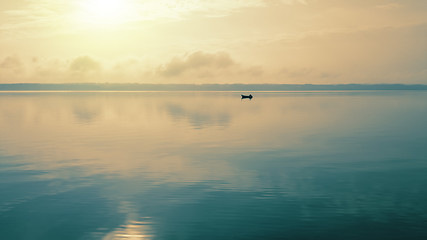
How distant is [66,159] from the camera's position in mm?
33812

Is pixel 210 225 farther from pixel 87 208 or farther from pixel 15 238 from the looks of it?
pixel 15 238

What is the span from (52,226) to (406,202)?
1870cm

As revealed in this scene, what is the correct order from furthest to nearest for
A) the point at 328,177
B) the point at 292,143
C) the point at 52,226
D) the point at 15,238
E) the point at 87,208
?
the point at 292,143 → the point at 328,177 → the point at 87,208 → the point at 52,226 → the point at 15,238

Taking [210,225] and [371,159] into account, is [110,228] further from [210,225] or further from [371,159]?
[371,159]

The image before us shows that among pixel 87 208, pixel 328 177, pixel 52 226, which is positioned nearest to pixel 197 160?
pixel 328 177

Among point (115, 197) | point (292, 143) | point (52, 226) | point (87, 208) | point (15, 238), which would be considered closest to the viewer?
point (15, 238)

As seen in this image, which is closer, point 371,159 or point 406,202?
point 406,202

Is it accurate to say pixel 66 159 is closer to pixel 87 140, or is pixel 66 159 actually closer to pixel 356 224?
pixel 87 140

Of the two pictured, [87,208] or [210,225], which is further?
[87,208]

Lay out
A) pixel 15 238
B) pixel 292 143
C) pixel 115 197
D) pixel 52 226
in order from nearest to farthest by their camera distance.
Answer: pixel 15 238 < pixel 52 226 < pixel 115 197 < pixel 292 143

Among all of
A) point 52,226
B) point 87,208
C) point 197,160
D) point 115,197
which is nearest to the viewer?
point 52,226

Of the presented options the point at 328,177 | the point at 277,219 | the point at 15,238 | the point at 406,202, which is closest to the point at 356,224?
the point at 277,219

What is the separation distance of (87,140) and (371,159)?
31812mm

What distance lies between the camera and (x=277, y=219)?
18.5 metres
